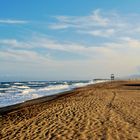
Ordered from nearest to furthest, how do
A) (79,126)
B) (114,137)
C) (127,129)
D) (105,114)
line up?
(114,137)
(127,129)
(79,126)
(105,114)

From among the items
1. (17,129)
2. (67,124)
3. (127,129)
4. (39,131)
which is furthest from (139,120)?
(17,129)

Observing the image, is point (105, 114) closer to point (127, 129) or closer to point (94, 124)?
point (94, 124)

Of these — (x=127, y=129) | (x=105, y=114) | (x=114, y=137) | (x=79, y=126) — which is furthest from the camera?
(x=105, y=114)

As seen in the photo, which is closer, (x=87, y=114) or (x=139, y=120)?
(x=139, y=120)

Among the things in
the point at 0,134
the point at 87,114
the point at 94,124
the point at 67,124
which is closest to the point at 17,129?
the point at 0,134

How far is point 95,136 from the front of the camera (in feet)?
33.5

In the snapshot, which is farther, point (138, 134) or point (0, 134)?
point (0, 134)

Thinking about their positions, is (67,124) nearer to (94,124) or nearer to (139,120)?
(94,124)

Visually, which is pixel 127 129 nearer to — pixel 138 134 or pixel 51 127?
pixel 138 134

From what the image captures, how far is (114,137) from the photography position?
994 cm

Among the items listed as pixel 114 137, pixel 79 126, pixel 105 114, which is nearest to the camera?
pixel 114 137

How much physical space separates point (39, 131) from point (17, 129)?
1268 millimetres

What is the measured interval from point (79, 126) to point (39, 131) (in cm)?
163

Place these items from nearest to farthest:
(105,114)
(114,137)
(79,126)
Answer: (114,137) → (79,126) → (105,114)
